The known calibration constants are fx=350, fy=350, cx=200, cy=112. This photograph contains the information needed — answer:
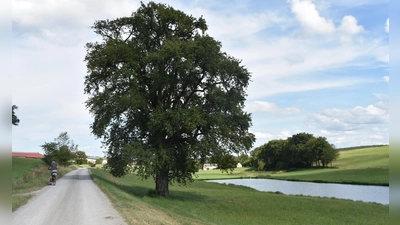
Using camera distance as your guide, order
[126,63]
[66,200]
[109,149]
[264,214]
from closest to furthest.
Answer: [66,200]
[264,214]
[126,63]
[109,149]

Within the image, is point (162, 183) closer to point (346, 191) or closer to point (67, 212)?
point (67, 212)

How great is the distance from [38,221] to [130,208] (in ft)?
13.1

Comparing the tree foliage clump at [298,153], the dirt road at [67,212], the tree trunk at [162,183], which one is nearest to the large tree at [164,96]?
the tree trunk at [162,183]

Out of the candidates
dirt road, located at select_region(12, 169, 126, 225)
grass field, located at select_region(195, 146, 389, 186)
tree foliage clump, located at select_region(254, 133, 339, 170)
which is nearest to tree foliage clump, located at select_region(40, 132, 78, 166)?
grass field, located at select_region(195, 146, 389, 186)

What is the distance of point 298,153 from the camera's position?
110688 millimetres

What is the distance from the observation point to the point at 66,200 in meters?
17.1

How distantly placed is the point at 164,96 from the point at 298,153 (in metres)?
90.0

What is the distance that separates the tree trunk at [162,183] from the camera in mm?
28606

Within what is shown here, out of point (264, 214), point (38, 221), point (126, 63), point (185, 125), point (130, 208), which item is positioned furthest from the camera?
point (126, 63)

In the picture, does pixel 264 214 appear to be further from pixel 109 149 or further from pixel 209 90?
pixel 109 149

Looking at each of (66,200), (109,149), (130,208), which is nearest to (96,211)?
(130,208)

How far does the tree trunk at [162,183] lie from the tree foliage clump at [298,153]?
82477 mm

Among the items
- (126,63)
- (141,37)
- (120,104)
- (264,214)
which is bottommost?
(264,214)

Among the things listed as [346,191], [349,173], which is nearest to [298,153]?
[349,173]
